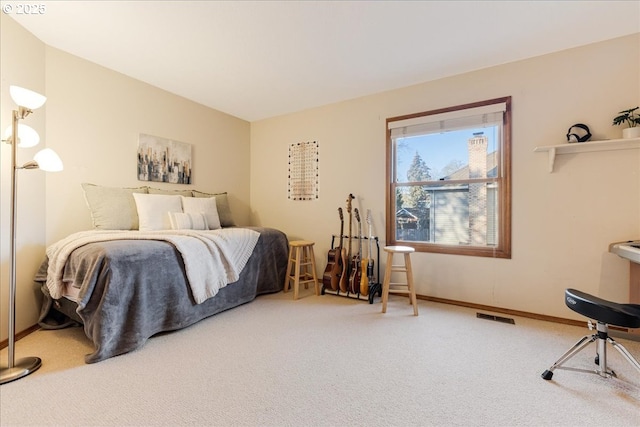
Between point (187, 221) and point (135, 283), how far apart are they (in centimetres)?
103

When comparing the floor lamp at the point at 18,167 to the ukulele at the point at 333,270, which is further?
the ukulele at the point at 333,270

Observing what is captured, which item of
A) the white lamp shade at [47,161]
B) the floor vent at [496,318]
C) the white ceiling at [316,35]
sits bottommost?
the floor vent at [496,318]

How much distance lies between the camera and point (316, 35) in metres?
2.15

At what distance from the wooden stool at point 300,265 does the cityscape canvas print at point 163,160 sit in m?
1.60

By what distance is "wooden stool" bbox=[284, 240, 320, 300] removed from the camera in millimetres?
3004

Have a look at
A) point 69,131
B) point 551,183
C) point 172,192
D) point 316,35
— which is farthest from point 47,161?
point 551,183

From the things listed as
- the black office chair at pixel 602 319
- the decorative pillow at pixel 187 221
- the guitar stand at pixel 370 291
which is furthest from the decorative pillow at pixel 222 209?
the black office chair at pixel 602 319

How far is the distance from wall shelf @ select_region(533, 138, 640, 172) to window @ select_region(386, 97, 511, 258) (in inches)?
12.0

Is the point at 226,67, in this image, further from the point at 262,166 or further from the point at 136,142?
the point at 262,166

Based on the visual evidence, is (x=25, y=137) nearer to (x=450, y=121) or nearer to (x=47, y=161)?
(x=47, y=161)

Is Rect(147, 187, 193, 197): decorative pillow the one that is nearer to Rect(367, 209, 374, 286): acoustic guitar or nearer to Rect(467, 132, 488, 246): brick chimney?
Rect(367, 209, 374, 286): acoustic guitar

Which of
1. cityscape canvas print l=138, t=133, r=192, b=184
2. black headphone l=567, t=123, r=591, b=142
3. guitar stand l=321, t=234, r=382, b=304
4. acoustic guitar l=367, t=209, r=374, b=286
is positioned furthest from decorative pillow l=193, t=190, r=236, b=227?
black headphone l=567, t=123, r=591, b=142

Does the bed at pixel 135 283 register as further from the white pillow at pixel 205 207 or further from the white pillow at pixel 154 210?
the white pillow at pixel 205 207

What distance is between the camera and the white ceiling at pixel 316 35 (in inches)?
73.4
